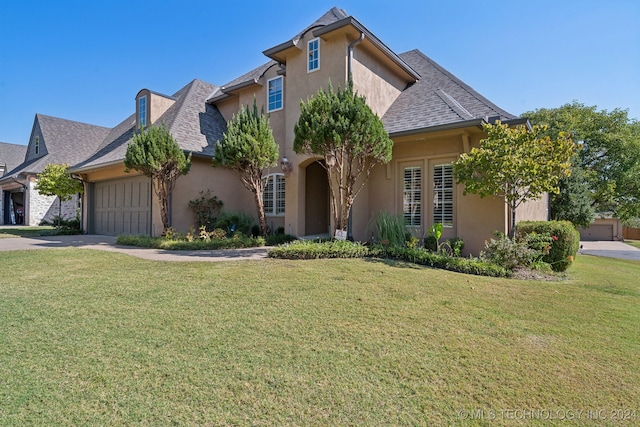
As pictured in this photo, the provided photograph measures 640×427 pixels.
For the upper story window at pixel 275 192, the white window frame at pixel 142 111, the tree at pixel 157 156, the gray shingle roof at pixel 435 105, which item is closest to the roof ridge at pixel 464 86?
the gray shingle roof at pixel 435 105

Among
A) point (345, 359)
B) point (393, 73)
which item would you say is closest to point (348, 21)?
point (393, 73)

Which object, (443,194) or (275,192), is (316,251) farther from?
(275,192)

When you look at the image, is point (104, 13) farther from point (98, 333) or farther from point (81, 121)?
point (81, 121)

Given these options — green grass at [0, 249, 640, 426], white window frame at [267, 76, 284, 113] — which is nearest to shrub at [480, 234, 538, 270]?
green grass at [0, 249, 640, 426]

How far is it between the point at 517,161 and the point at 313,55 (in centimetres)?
756

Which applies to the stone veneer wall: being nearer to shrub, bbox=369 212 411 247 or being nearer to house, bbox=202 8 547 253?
house, bbox=202 8 547 253

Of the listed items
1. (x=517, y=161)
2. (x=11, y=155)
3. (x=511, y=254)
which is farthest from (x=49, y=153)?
(x=511, y=254)

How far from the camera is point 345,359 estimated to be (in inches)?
124

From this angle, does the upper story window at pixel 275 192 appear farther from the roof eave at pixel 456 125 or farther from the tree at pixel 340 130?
the roof eave at pixel 456 125

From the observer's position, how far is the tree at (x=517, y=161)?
770 centimetres

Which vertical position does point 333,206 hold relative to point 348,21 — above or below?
below

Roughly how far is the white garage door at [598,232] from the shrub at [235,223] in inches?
1391

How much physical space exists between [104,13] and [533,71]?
47.8ft

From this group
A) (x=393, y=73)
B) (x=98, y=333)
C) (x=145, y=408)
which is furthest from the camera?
(x=393, y=73)
